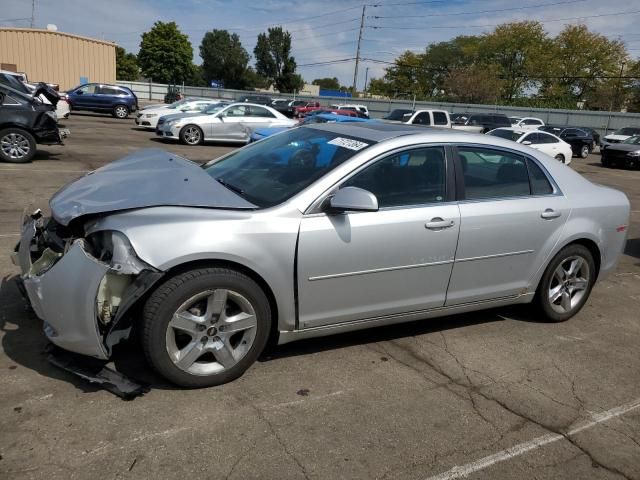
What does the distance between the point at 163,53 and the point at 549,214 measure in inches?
3420

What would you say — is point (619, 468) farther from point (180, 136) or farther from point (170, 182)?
point (180, 136)

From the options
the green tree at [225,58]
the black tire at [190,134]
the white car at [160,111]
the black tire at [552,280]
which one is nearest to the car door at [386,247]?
the black tire at [552,280]

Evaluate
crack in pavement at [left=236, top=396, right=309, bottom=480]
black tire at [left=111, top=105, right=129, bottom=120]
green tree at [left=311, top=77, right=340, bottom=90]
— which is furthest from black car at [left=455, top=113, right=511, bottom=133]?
green tree at [left=311, top=77, right=340, bottom=90]

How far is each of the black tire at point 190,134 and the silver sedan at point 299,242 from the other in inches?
533

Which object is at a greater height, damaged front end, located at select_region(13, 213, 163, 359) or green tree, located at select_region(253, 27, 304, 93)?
green tree, located at select_region(253, 27, 304, 93)

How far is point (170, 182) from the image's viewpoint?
11.2ft

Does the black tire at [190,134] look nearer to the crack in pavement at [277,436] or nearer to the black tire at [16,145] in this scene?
the black tire at [16,145]

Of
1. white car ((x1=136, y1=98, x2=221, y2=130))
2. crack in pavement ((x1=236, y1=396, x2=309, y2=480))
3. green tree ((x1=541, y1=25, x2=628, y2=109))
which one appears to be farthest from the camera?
green tree ((x1=541, y1=25, x2=628, y2=109))

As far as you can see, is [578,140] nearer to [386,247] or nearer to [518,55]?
[386,247]

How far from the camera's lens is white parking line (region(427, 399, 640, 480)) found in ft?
8.67

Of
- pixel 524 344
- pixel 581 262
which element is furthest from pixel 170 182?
pixel 581 262

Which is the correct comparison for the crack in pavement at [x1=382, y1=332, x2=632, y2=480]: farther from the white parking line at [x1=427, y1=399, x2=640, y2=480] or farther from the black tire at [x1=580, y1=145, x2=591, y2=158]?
the black tire at [x1=580, y1=145, x2=591, y2=158]

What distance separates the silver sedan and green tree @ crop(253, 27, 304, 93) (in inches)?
3529

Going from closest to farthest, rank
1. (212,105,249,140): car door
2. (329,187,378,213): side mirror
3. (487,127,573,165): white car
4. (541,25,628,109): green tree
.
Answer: (329,187,378,213): side mirror < (212,105,249,140): car door < (487,127,573,165): white car < (541,25,628,109): green tree
